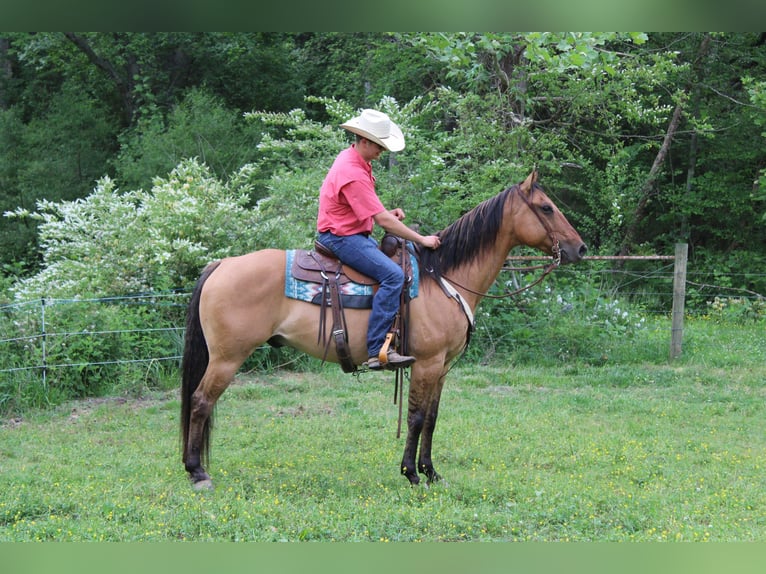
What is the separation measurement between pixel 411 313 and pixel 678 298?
5765 mm

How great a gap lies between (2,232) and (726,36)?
16032 mm

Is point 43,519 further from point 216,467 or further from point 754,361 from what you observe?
point 754,361

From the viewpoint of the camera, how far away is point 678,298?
9.92 meters

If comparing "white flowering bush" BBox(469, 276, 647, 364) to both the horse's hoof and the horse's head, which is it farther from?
the horse's hoof

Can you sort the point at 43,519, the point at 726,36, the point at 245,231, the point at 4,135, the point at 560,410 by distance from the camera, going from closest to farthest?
the point at 43,519
the point at 560,410
the point at 245,231
the point at 726,36
the point at 4,135

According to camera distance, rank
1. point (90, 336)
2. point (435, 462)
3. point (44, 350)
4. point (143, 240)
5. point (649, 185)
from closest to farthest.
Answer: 1. point (435, 462)
2. point (44, 350)
3. point (90, 336)
4. point (143, 240)
5. point (649, 185)

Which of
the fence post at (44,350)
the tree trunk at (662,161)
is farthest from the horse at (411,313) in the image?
the tree trunk at (662,161)

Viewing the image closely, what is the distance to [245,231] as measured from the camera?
381 inches

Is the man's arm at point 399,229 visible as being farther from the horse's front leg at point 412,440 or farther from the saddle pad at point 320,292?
the horse's front leg at point 412,440

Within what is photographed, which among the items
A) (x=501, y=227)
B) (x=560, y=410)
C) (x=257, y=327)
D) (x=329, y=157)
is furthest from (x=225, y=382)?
(x=329, y=157)

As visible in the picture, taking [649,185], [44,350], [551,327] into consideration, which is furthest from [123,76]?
[551,327]

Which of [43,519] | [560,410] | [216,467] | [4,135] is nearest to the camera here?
[43,519]

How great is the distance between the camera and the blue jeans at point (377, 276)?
17.4 ft

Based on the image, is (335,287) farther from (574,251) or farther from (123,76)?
(123,76)
